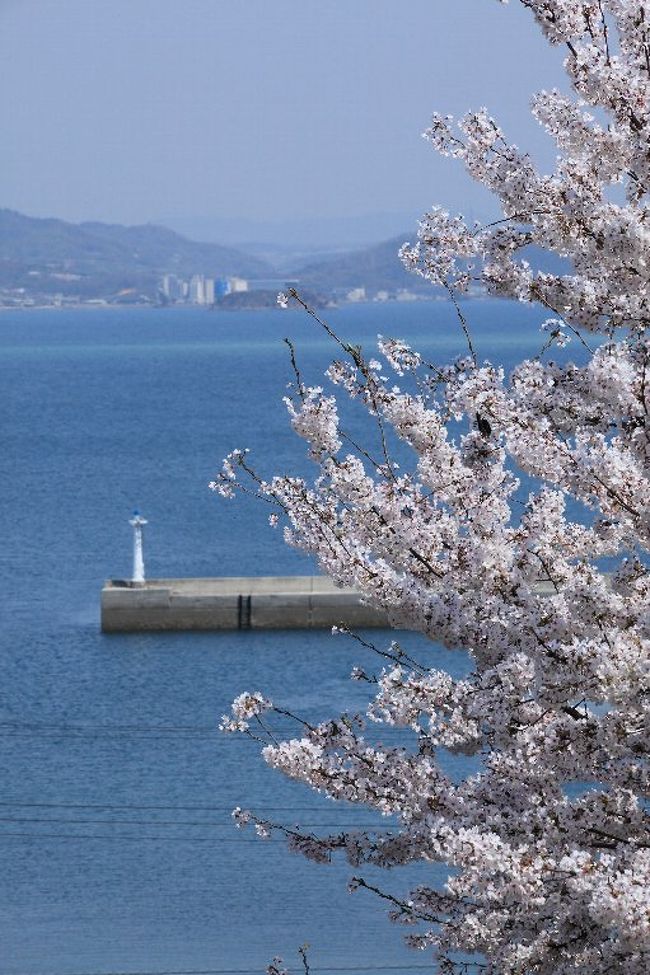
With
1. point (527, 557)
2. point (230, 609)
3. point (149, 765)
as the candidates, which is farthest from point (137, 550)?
point (527, 557)

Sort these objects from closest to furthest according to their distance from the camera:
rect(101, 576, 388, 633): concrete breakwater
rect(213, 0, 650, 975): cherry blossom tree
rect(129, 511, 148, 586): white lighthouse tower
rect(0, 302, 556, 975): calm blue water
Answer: rect(213, 0, 650, 975): cherry blossom tree < rect(0, 302, 556, 975): calm blue water < rect(129, 511, 148, 586): white lighthouse tower < rect(101, 576, 388, 633): concrete breakwater

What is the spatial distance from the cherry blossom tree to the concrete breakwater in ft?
100

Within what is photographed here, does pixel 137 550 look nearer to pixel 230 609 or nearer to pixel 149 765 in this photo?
pixel 230 609

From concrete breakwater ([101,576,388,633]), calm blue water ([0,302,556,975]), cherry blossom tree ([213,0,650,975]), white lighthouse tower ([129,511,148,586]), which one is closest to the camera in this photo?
cherry blossom tree ([213,0,650,975])

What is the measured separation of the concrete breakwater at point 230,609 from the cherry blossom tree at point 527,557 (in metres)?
30.5

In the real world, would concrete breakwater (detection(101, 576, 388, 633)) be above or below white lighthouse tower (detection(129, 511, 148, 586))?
below

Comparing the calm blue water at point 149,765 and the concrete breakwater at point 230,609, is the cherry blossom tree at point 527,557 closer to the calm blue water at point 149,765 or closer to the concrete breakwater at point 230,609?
the calm blue water at point 149,765

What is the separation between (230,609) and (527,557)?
32262 millimetres

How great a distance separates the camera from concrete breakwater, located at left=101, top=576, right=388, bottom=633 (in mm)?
38031

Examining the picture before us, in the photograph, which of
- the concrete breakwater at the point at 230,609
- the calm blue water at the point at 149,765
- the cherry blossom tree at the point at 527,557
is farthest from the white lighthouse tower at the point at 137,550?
the cherry blossom tree at the point at 527,557

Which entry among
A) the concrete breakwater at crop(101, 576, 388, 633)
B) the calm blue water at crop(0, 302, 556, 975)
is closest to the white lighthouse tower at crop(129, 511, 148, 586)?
the concrete breakwater at crop(101, 576, 388, 633)

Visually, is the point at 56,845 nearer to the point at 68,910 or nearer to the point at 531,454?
the point at 68,910

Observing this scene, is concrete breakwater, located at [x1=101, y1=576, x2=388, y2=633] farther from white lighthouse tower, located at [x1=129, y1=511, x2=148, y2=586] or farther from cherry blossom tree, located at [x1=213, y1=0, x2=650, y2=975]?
cherry blossom tree, located at [x1=213, y1=0, x2=650, y2=975]

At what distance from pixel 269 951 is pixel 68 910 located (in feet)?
10.1
